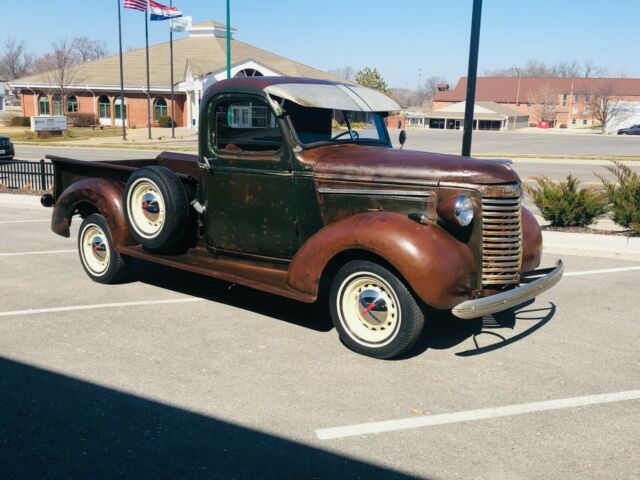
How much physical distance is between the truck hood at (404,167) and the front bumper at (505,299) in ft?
2.79

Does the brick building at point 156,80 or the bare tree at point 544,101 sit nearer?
the brick building at point 156,80

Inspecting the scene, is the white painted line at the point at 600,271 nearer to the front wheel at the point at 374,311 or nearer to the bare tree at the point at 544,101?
the front wheel at the point at 374,311

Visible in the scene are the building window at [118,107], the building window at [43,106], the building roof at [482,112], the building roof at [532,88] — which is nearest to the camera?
the building window at [118,107]

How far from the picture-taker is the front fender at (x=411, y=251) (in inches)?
188

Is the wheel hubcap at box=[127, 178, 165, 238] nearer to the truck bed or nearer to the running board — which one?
the running board

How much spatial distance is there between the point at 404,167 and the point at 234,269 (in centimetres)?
188

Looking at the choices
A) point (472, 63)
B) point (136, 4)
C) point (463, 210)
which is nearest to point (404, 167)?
point (463, 210)

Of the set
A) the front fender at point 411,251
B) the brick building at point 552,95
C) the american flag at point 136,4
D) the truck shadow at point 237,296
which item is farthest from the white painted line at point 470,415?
the brick building at point 552,95

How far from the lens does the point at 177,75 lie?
166 ft

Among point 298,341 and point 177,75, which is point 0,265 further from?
point 177,75

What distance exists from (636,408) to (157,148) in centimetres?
3018

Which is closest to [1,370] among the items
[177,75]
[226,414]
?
[226,414]

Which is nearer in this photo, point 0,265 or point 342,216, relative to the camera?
point 342,216

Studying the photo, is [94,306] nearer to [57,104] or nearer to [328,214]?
[328,214]
